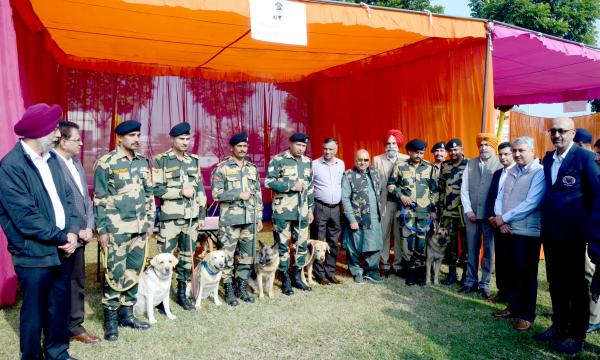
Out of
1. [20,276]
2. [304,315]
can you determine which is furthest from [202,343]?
[20,276]

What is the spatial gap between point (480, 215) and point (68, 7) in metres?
5.78

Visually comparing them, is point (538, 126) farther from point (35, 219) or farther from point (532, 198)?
point (35, 219)

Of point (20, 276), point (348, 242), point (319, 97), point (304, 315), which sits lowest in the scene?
point (304, 315)

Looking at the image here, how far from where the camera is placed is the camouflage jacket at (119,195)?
13.0ft

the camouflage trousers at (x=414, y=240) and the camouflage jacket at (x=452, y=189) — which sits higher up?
the camouflage jacket at (x=452, y=189)

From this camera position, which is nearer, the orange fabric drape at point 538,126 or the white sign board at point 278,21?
the white sign board at point 278,21

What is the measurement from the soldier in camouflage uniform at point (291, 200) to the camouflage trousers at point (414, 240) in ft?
4.63

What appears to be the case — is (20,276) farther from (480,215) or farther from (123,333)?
(480,215)

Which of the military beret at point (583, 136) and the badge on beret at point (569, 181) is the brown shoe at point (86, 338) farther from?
the military beret at point (583, 136)

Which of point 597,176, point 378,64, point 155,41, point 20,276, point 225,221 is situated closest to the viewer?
point 20,276

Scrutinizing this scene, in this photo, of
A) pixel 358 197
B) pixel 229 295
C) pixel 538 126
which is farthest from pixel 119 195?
pixel 538 126

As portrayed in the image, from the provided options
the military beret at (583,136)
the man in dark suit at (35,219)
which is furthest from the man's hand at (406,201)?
the man in dark suit at (35,219)

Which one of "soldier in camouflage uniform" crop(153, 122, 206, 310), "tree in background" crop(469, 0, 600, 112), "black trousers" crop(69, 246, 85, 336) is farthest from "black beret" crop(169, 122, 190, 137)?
"tree in background" crop(469, 0, 600, 112)

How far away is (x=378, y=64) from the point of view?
7.95 m
